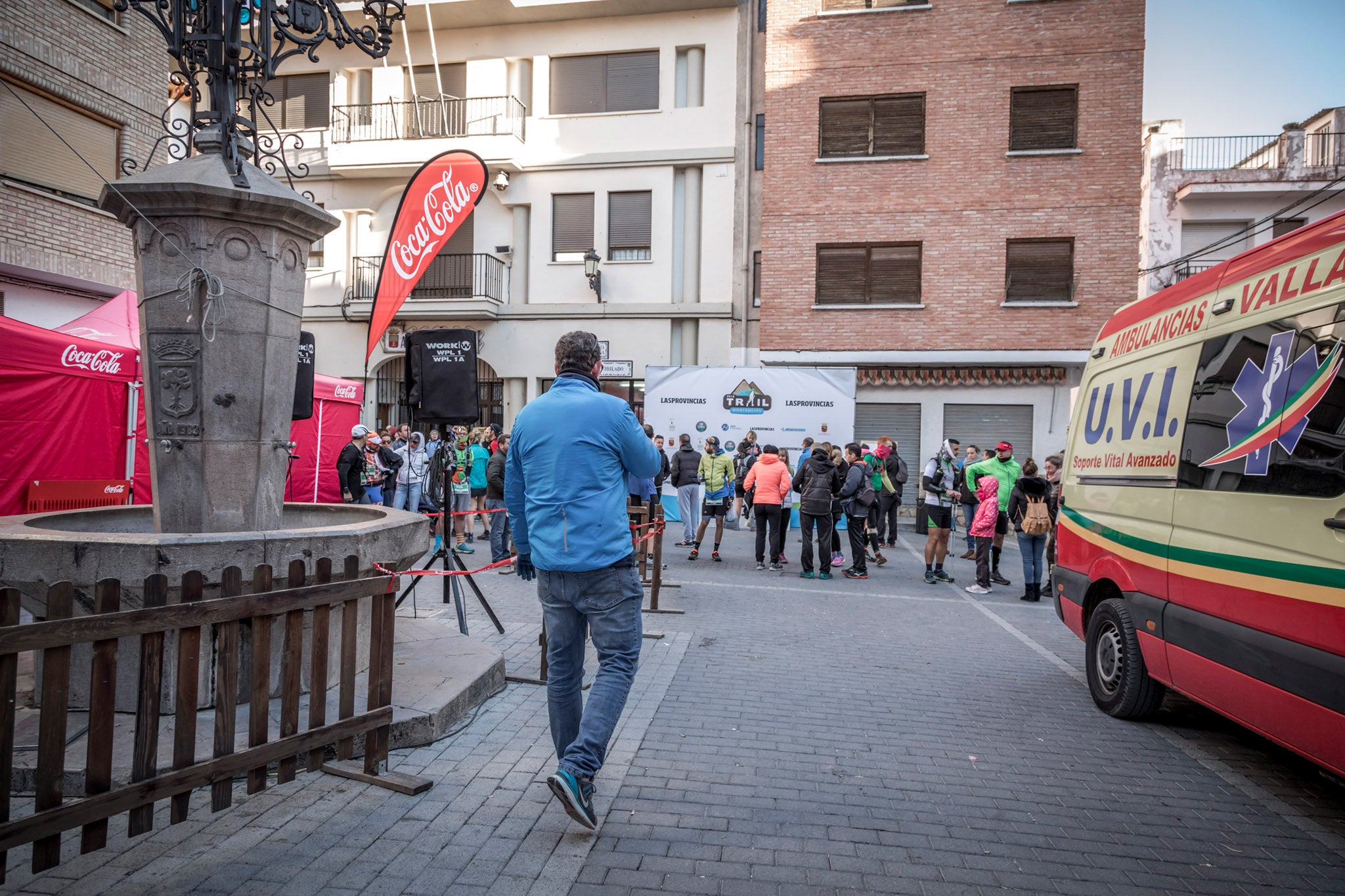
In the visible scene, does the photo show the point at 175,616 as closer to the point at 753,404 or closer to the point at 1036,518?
the point at 1036,518

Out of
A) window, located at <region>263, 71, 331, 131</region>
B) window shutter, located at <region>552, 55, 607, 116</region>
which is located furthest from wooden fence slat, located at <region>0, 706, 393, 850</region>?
Result: window, located at <region>263, 71, 331, 131</region>

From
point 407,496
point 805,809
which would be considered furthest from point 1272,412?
point 407,496

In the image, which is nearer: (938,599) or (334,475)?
(938,599)

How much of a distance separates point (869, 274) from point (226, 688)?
1775cm

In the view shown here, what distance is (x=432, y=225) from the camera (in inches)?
280

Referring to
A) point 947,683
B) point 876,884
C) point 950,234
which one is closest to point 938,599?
point 947,683

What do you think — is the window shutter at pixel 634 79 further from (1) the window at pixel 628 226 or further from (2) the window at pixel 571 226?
(2) the window at pixel 571 226

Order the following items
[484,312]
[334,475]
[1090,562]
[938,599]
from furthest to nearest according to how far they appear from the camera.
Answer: [484,312], [334,475], [938,599], [1090,562]

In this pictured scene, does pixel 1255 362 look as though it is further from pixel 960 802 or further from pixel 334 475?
pixel 334 475

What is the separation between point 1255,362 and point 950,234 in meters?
15.6

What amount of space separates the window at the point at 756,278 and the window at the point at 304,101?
11876mm

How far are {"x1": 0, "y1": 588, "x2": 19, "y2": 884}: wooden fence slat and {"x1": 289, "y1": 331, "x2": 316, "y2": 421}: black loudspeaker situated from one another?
15.5 feet

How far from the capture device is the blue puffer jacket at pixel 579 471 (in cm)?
340

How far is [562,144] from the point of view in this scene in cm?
2058
